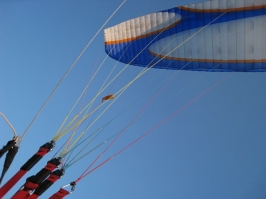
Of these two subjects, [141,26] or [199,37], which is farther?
[141,26]

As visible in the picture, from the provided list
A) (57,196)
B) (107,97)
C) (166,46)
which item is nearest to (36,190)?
(57,196)

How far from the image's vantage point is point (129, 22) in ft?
36.4

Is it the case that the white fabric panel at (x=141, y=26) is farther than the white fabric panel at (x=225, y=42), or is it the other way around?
the white fabric panel at (x=141, y=26)

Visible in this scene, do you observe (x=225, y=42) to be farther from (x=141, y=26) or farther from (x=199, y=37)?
(x=141, y=26)

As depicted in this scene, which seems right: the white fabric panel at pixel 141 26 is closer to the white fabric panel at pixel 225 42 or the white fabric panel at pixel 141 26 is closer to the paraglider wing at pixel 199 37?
the paraglider wing at pixel 199 37

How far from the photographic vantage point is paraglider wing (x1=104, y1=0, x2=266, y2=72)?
9.70 metres

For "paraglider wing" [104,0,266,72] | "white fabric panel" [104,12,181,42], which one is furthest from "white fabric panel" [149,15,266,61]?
"white fabric panel" [104,12,181,42]

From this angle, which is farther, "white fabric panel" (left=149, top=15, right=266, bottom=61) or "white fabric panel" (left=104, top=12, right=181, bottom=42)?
"white fabric panel" (left=104, top=12, right=181, bottom=42)

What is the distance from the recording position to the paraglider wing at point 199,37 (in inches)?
382

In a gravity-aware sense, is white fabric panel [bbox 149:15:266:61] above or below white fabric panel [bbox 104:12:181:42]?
below

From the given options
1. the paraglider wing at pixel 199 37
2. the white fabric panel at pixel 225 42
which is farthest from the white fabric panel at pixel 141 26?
the white fabric panel at pixel 225 42

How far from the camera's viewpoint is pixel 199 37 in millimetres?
10492

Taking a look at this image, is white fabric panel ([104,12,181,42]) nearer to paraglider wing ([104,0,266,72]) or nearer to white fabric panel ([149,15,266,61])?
paraglider wing ([104,0,266,72])

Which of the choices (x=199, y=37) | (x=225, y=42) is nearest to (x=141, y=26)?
(x=199, y=37)
